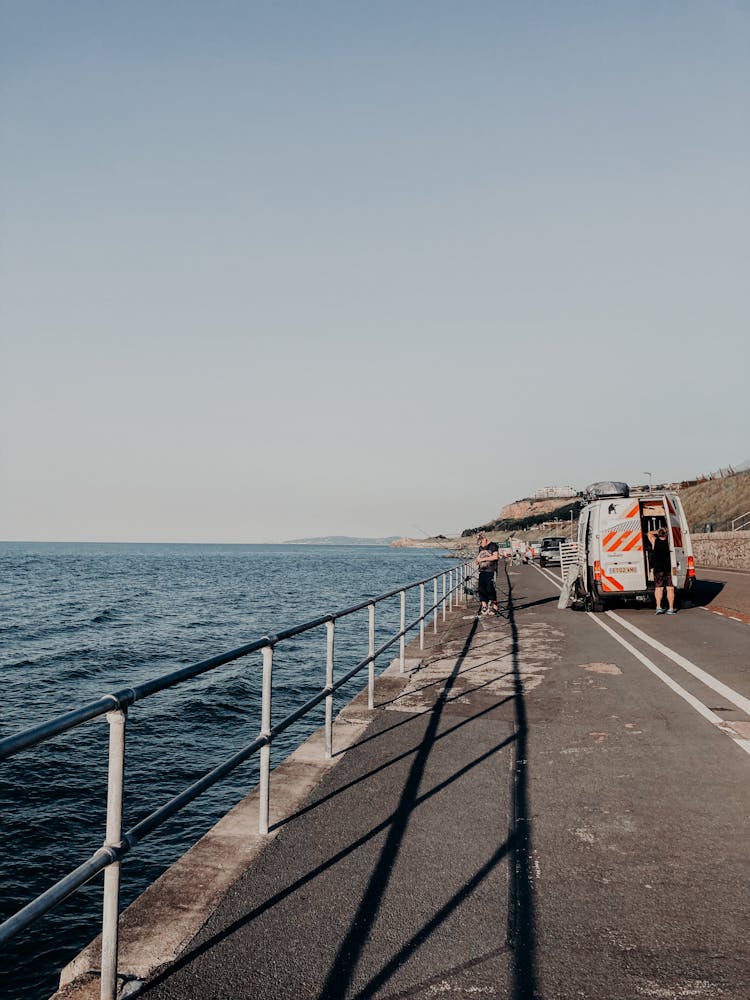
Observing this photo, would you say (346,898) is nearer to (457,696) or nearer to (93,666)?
(457,696)

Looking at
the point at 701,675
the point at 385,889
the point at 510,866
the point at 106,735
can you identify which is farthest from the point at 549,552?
the point at 385,889

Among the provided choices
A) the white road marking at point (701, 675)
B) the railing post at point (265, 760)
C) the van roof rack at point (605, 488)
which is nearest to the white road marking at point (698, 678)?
the white road marking at point (701, 675)

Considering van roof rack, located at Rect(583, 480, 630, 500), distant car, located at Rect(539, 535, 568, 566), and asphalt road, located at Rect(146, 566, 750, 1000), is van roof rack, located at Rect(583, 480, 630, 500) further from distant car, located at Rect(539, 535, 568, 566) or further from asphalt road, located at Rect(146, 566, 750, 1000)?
distant car, located at Rect(539, 535, 568, 566)

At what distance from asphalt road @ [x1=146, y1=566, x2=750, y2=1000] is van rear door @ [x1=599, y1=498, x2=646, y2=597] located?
8.56 m

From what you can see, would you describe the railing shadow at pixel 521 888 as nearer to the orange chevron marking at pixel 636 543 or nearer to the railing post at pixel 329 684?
the railing post at pixel 329 684

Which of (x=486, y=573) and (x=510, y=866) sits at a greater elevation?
(x=486, y=573)

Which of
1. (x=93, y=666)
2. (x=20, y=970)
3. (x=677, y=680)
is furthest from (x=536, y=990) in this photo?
(x=93, y=666)

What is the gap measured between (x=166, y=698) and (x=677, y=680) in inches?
471

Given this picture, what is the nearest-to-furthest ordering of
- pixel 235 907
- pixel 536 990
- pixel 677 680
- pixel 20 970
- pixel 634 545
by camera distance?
pixel 536 990 < pixel 235 907 < pixel 20 970 < pixel 677 680 < pixel 634 545

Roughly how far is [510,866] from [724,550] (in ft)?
119

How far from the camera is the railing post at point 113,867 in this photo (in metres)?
2.86

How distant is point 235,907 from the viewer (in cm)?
362

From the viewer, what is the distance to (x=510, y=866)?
13.3ft

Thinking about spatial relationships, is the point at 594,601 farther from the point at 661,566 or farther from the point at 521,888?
the point at 521,888
